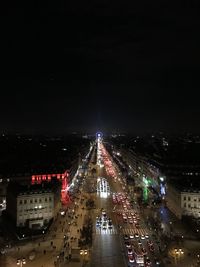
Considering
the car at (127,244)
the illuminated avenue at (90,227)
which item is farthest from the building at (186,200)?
the car at (127,244)

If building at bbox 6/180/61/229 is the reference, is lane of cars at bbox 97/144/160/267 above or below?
below

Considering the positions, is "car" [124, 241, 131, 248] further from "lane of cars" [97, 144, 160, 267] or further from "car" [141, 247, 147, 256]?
"car" [141, 247, 147, 256]

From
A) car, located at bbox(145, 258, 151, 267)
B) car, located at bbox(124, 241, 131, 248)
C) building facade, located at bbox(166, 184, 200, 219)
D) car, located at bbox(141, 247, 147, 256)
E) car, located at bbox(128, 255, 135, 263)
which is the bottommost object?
car, located at bbox(145, 258, 151, 267)

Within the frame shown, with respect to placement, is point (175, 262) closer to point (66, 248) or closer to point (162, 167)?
point (66, 248)

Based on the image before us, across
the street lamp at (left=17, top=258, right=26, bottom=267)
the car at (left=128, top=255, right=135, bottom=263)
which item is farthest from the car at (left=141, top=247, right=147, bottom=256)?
the street lamp at (left=17, top=258, right=26, bottom=267)

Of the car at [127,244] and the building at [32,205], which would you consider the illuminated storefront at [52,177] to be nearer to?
the building at [32,205]

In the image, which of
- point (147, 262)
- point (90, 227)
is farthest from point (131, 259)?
point (90, 227)

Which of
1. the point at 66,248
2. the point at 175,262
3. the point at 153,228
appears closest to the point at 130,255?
the point at 175,262

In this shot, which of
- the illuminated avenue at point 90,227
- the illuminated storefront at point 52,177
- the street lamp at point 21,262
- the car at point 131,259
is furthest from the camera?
the illuminated storefront at point 52,177
